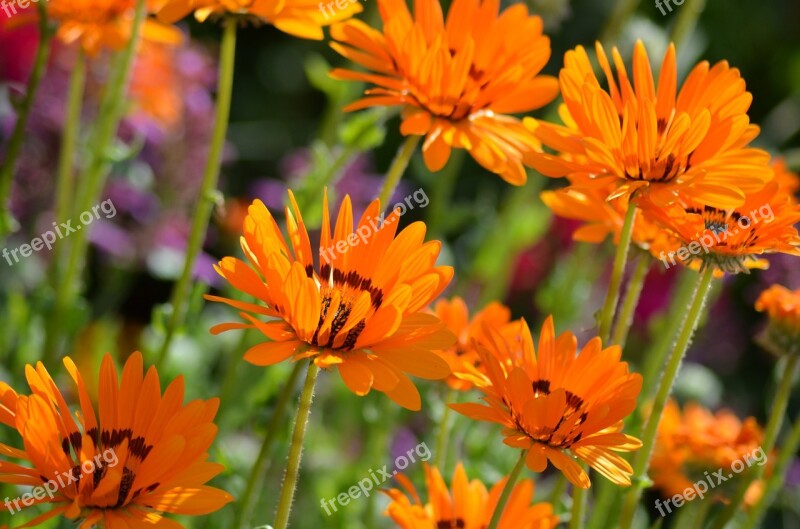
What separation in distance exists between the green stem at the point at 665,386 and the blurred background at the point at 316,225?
105 mm

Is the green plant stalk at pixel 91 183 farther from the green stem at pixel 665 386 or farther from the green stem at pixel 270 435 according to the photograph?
the green stem at pixel 665 386

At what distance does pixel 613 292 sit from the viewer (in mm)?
1078

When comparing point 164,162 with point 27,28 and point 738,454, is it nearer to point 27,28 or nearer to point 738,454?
point 27,28

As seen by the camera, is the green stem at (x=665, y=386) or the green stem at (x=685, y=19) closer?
the green stem at (x=665, y=386)

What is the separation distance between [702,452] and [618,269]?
1.33 feet

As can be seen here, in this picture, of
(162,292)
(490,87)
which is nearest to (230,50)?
(490,87)

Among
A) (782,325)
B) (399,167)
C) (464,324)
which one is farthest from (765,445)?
(399,167)

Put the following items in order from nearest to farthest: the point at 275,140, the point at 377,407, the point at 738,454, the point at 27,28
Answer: the point at 738,454, the point at 377,407, the point at 27,28, the point at 275,140

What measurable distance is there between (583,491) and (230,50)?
614 millimetres

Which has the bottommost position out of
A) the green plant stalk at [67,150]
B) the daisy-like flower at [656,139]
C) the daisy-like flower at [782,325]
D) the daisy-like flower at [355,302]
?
the daisy-like flower at [355,302]

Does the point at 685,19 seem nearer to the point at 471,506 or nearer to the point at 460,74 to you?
the point at 460,74

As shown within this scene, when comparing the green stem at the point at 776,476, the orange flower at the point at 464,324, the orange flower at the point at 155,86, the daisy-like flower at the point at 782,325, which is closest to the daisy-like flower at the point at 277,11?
the orange flower at the point at 464,324

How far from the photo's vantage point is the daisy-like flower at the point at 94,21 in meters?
1.37

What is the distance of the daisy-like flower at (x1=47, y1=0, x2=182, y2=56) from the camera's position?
1.37 meters
